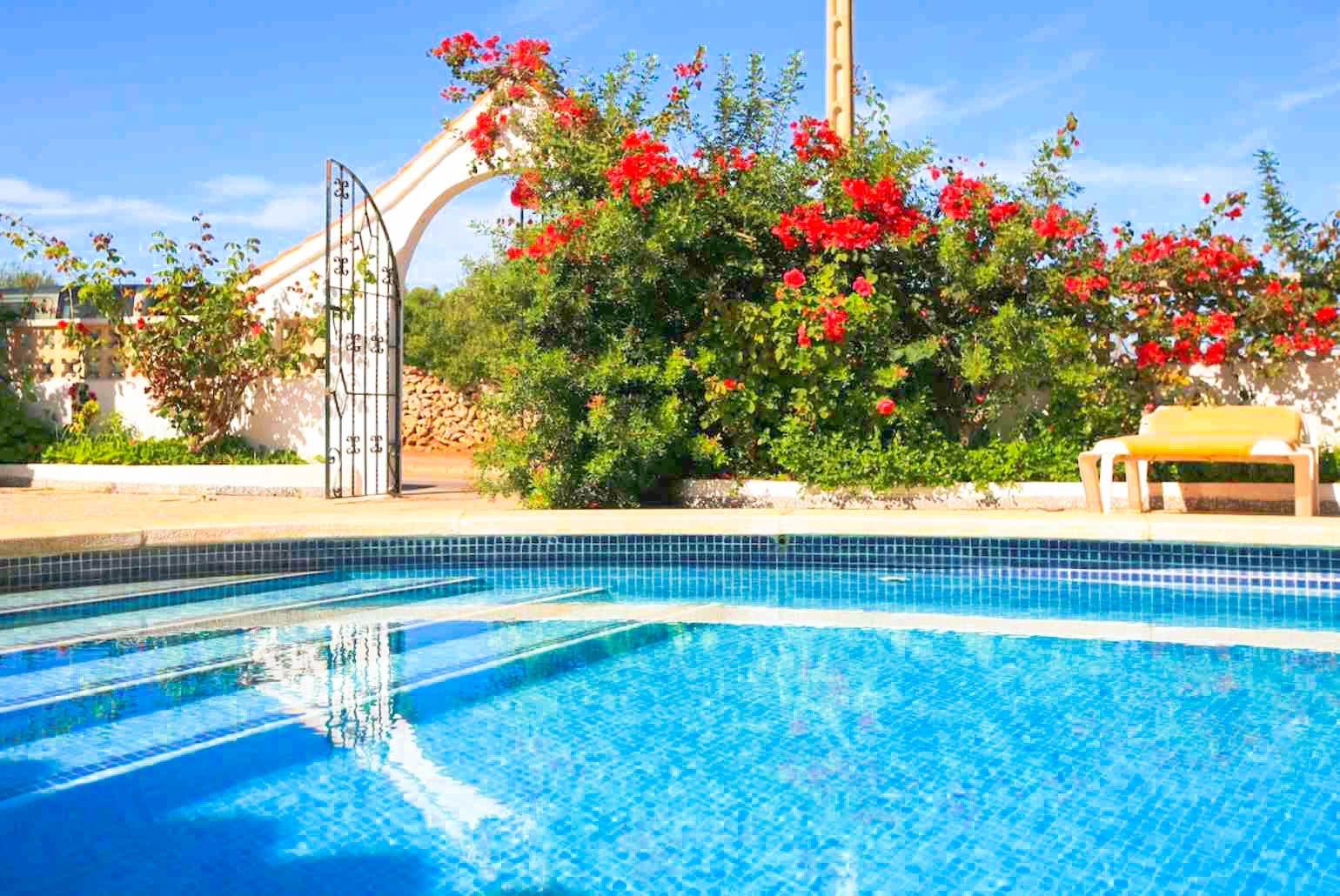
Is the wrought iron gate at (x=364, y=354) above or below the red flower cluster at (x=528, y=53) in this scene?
below

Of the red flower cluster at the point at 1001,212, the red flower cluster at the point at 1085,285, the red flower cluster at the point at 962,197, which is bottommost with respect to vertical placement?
the red flower cluster at the point at 1085,285

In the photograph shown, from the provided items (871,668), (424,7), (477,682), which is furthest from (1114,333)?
(424,7)

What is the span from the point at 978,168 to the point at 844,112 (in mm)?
1285

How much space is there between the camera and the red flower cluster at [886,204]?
8648mm

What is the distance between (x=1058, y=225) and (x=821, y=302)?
181 centimetres

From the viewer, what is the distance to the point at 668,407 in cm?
853

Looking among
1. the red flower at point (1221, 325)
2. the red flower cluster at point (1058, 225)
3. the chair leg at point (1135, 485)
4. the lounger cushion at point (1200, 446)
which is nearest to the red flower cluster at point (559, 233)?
the red flower cluster at point (1058, 225)

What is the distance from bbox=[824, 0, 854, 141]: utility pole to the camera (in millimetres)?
9648

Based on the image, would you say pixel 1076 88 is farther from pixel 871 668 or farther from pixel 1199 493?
pixel 871 668

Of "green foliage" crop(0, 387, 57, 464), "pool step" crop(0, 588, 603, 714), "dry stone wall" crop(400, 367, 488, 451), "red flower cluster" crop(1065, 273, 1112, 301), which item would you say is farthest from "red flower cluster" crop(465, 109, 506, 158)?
"dry stone wall" crop(400, 367, 488, 451)

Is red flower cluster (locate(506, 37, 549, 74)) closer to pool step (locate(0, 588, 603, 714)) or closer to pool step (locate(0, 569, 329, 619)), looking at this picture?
pool step (locate(0, 569, 329, 619))

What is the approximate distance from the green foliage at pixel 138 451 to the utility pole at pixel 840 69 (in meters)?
5.73

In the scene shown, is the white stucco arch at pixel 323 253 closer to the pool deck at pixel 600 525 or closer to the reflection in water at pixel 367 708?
the pool deck at pixel 600 525

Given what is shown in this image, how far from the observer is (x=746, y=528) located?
7234 mm
